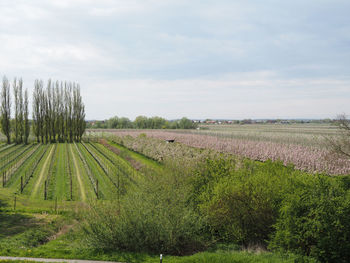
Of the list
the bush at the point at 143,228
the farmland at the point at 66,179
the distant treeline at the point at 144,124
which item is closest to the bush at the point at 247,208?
the bush at the point at 143,228

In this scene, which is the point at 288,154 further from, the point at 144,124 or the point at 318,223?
the point at 144,124

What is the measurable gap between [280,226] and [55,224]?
12.9 meters

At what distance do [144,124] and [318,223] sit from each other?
127205 mm

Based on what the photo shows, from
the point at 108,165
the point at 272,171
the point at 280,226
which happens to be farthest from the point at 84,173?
the point at 280,226

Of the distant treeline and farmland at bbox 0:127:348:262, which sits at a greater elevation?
the distant treeline

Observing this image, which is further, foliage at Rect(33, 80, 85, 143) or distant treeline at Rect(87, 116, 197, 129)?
distant treeline at Rect(87, 116, 197, 129)

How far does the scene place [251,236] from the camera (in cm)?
1446

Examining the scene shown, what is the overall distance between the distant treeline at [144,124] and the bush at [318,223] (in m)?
119

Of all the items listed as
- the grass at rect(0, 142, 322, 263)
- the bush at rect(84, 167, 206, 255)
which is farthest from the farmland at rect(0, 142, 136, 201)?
the bush at rect(84, 167, 206, 255)

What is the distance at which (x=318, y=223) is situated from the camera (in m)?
10.9

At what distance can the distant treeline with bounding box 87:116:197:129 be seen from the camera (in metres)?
132

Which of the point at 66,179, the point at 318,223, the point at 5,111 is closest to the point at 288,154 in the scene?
the point at 318,223

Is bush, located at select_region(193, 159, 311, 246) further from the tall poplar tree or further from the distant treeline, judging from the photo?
the distant treeline

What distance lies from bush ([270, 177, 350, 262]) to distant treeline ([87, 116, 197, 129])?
118754 millimetres
